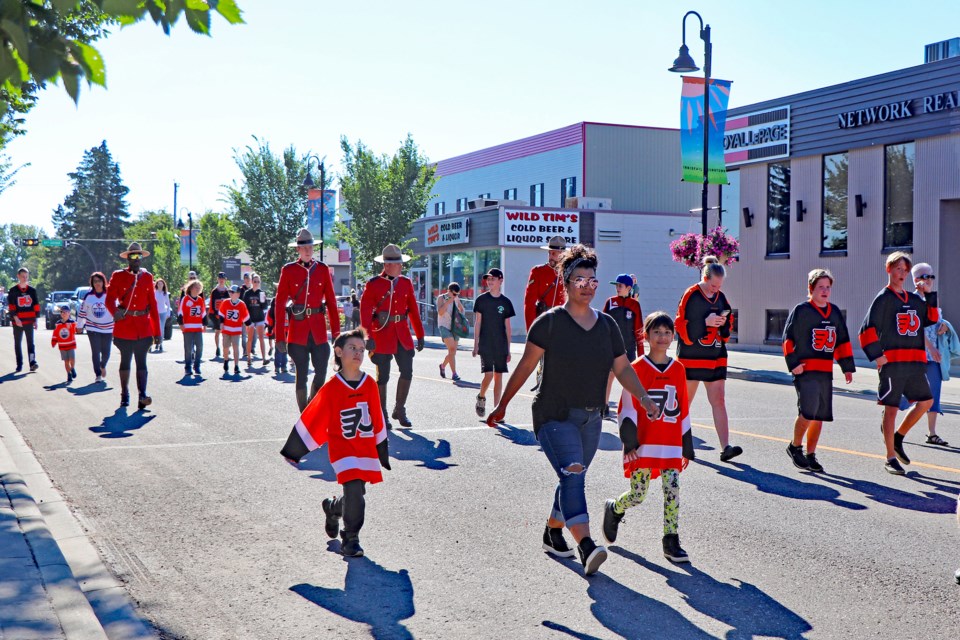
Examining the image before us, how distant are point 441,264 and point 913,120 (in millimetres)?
24764

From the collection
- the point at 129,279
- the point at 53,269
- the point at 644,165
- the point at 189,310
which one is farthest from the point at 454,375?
the point at 53,269

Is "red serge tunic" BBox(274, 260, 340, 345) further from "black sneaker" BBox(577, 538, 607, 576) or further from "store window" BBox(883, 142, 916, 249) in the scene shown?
"store window" BBox(883, 142, 916, 249)

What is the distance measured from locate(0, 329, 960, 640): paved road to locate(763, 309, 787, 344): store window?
51.9ft

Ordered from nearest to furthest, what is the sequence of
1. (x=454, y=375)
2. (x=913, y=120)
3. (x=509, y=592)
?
(x=509, y=592)
(x=454, y=375)
(x=913, y=120)

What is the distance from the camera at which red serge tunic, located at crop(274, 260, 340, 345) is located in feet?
33.7

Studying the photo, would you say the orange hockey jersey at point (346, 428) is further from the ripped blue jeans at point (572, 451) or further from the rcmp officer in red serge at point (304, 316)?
the rcmp officer in red serge at point (304, 316)

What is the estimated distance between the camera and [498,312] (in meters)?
12.4

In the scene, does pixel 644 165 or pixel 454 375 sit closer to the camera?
pixel 454 375

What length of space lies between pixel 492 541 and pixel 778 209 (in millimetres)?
22488

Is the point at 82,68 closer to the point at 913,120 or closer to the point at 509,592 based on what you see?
the point at 509,592

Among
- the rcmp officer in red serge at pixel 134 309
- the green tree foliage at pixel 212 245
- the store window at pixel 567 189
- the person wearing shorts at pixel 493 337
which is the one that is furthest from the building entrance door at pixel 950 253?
the green tree foliage at pixel 212 245

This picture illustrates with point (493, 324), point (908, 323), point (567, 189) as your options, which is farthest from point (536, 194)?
point (908, 323)

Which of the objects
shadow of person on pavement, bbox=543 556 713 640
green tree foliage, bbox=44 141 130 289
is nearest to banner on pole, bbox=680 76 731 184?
shadow of person on pavement, bbox=543 556 713 640

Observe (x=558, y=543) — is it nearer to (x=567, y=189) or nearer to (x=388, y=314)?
(x=388, y=314)
